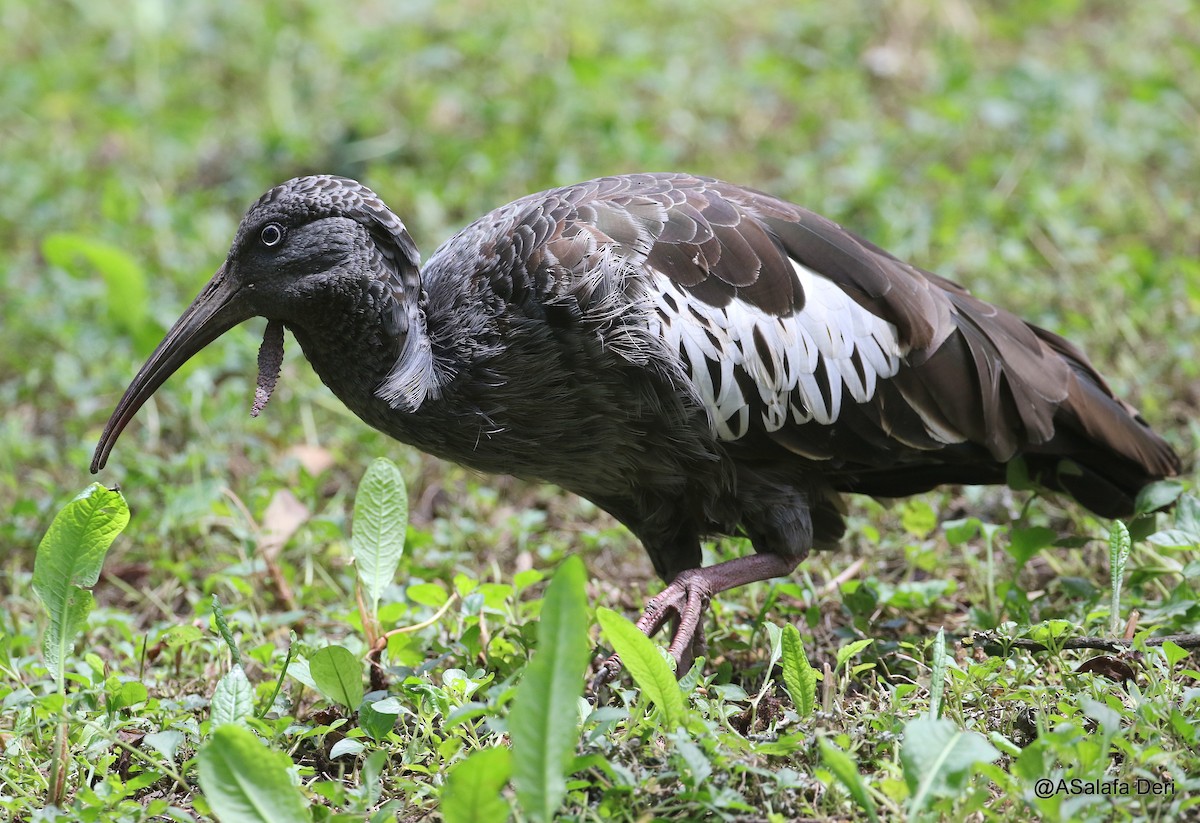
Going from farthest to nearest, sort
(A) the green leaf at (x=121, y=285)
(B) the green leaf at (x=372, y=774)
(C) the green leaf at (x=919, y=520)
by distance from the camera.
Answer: (A) the green leaf at (x=121, y=285) → (C) the green leaf at (x=919, y=520) → (B) the green leaf at (x=372, y=774)

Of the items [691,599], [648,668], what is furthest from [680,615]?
[648,668]

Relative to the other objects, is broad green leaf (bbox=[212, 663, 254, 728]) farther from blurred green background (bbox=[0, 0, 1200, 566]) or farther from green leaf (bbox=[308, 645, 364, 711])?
blurred green background (bbox=[0, 0, 1200, 566])

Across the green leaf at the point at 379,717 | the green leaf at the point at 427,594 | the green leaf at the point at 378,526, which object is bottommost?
the green leaf at the point at 379,717

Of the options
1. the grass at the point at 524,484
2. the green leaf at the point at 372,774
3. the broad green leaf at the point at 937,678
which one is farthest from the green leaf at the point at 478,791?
the broad green leaf at the point at 937,678

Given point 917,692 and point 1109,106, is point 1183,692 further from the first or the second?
point 1109,106

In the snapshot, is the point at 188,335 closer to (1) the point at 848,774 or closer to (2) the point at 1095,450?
(1) the point at 848,774

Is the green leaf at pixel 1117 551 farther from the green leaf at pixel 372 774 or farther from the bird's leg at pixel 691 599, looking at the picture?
the green leaf at pixel 372 774

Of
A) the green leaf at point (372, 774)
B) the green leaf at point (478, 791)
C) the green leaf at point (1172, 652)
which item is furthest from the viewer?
the green leaf at point (1172, 652)
